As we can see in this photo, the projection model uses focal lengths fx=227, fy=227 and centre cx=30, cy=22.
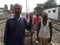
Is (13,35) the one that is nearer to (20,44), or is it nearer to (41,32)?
(20,44)

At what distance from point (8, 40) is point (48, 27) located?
1.36 metres

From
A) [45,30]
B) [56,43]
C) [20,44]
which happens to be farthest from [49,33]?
[56,43]

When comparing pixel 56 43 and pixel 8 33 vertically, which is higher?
pixel 8 33

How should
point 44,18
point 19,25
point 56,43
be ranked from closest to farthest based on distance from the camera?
point 19,25, point 44,18, point 56,43

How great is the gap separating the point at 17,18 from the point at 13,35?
0.32 m

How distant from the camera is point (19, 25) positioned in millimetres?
4152

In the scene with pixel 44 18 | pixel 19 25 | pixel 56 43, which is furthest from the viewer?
pixel 56 43

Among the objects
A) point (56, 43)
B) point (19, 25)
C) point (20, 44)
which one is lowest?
point (56, 43)

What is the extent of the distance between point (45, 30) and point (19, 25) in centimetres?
128

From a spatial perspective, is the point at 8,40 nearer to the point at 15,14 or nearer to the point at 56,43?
the point at 15,14

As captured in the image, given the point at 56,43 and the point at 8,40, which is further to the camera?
the point at 56,43

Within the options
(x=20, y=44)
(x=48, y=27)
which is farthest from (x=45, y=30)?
(x=20, y=44)

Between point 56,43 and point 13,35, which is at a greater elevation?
point 13,35

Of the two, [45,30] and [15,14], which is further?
[45,30]
